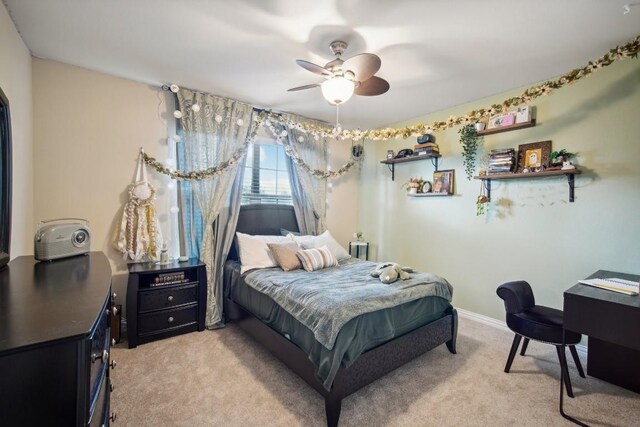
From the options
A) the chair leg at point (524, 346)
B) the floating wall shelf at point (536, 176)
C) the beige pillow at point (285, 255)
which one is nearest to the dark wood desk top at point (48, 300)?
the beige pillow at point (285, 255)

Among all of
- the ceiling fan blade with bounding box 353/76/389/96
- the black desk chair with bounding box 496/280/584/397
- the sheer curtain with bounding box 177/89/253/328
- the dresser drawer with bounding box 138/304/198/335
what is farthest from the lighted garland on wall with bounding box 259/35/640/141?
the dresser drawer with bounding box 138/304/198/335

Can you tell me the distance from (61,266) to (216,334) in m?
1.63

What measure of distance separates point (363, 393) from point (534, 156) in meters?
2.85

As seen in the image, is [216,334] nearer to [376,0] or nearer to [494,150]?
[376,0]

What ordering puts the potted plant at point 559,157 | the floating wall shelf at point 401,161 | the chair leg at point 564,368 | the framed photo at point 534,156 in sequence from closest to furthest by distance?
the chair leg at point 564,368, the potted plant at point 559,157, the framed photo at point 534,156, the floating wall shelf at point 401,161

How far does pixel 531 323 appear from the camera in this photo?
6.98 feet

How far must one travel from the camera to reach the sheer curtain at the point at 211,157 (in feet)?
10.1

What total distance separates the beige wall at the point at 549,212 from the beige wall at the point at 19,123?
162 inches

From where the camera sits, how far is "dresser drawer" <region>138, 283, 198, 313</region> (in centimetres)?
264

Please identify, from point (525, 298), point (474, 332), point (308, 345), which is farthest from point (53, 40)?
point (474, 332)

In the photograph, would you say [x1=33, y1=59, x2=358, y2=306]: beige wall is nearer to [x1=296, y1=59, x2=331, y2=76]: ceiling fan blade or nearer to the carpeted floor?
the carpeted floor

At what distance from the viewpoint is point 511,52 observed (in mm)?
2311

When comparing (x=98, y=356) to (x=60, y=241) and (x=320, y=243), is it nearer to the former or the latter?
(x=60, y=241)

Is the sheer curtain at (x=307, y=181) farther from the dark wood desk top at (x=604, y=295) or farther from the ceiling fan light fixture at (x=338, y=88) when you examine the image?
the dark wood desk top at (x=604, y=295)
